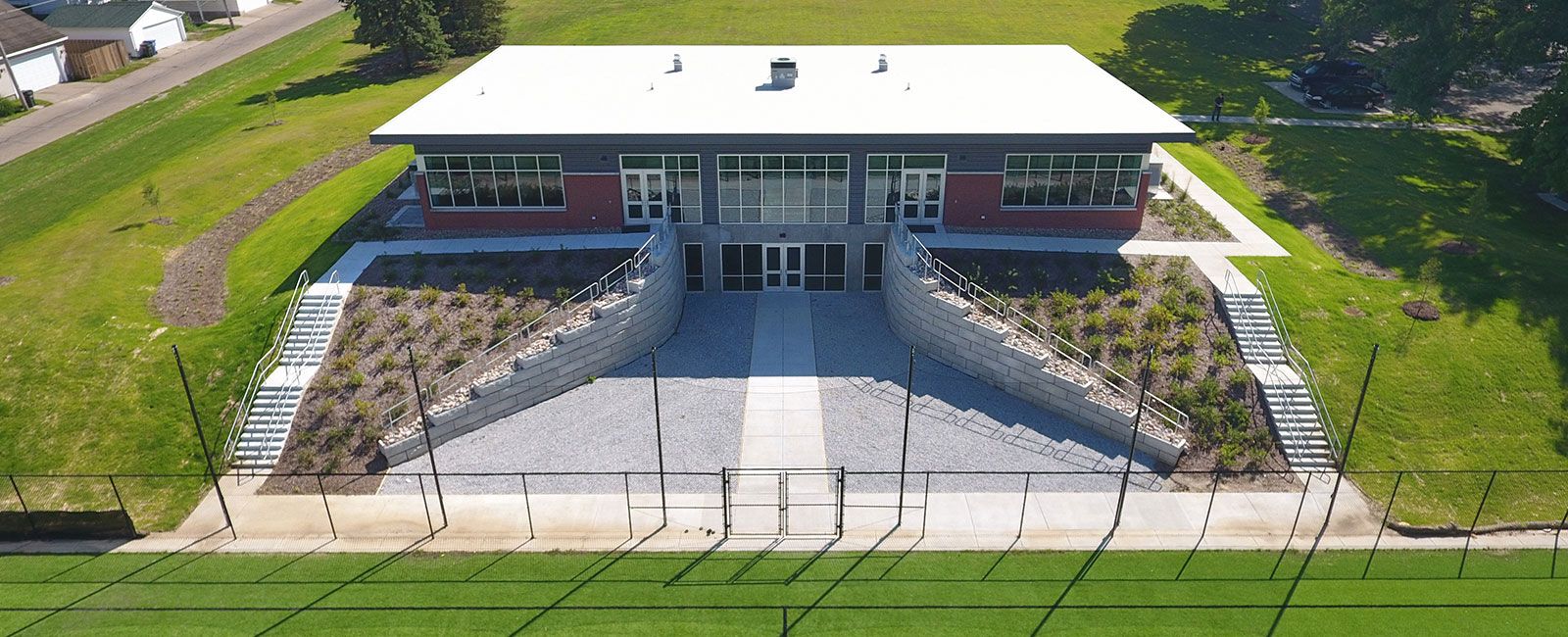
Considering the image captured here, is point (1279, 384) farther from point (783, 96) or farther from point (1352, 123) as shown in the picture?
point (1352, 123)

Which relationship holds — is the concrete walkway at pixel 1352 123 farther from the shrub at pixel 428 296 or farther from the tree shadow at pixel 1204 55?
the shrub at pixel 428 296

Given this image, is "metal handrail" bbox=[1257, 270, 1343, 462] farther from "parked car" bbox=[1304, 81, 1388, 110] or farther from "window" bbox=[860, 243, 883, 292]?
"parked car" bbox=[1304, 81, 1388, 110]

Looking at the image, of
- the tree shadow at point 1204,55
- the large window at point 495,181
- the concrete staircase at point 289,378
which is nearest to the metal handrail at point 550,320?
the concrete staircase at point 289,378

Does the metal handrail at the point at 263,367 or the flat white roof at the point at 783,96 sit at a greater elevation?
the flat white roof at the point at 783,96

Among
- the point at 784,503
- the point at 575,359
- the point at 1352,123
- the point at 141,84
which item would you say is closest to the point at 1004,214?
the point at 784,503

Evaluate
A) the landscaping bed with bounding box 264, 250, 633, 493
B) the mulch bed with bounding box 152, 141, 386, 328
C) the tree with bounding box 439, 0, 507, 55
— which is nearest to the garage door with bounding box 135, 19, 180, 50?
the tree with bounding box 439, 0, 507, 55

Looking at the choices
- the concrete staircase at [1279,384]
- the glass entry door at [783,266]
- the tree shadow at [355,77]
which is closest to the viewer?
the concrete staircase at [1279,384]
